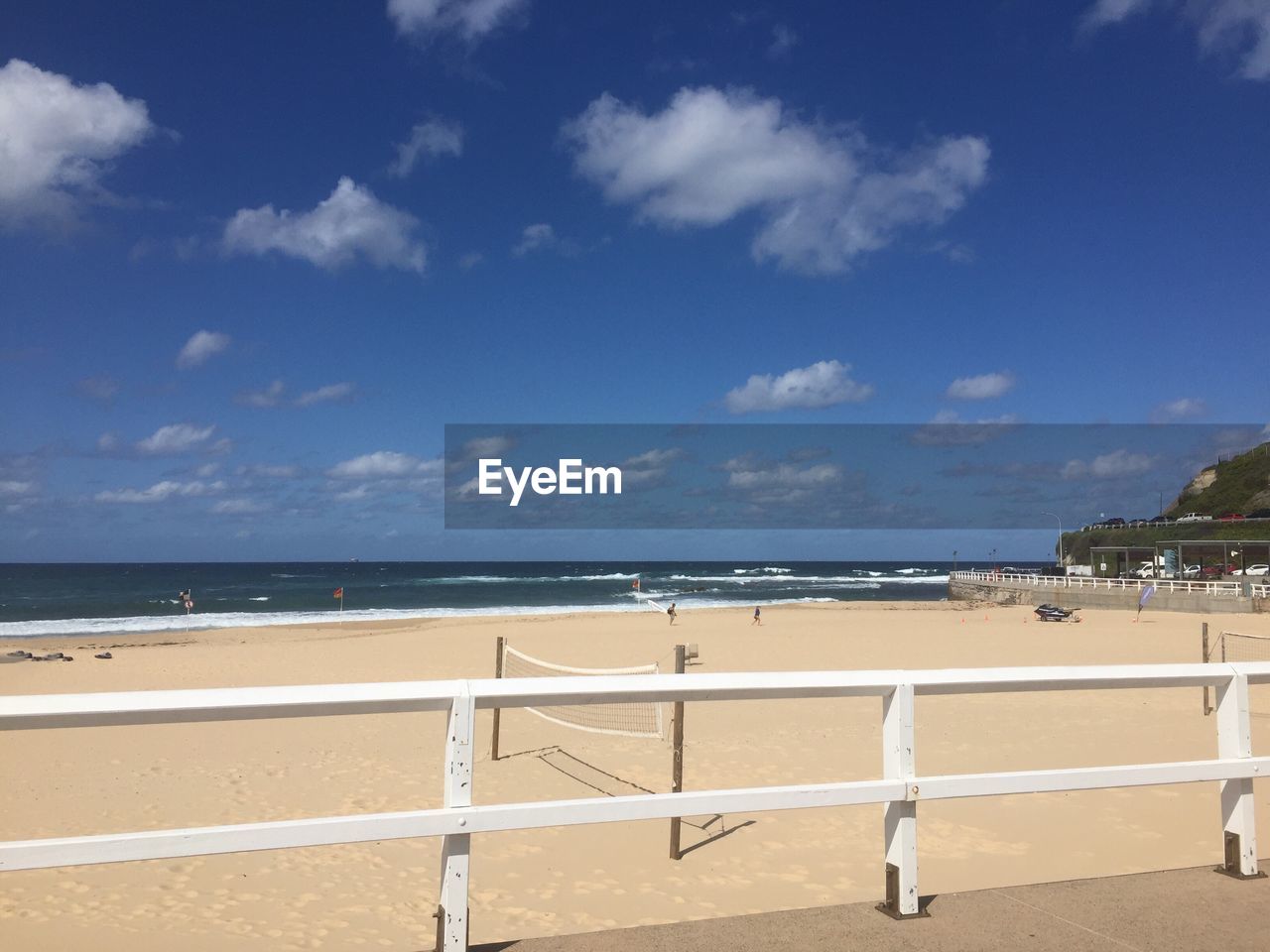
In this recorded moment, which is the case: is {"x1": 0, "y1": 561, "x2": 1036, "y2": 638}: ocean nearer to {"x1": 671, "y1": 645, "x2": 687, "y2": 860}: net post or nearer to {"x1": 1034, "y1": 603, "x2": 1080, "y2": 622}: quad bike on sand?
{"x1": 1034, "y1": 603, "x2": 1080, "y2": 622}: quad bike on sand

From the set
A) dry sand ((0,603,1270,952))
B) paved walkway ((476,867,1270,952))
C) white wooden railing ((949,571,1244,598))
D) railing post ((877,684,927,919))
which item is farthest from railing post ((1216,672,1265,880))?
white wooden railing ((949,571,1244,598))

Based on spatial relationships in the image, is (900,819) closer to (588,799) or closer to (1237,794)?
(588,799)

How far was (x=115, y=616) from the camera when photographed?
57.1 metres

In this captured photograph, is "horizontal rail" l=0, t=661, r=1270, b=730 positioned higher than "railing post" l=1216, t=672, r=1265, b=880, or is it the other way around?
"horizontal rail" l=0, t=661, r=1270, b=730

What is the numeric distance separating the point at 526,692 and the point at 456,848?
612mm

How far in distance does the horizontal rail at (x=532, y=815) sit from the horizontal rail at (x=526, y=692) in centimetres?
37

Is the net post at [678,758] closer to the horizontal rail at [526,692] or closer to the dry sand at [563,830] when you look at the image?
the dry sand at [563,830]

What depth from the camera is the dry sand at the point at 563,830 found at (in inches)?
248

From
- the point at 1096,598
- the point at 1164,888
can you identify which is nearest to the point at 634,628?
the point at 1096,598

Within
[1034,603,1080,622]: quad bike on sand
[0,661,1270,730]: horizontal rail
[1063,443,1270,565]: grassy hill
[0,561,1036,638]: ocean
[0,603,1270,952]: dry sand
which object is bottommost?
[0,561,1036,638]: ocean

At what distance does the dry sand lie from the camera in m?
6.30

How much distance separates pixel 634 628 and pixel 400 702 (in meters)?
40.0

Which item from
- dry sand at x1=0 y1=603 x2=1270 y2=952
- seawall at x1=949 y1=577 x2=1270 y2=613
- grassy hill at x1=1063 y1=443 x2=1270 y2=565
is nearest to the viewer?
dry sand at x1=0 y1=603 x2=1270 y2=952

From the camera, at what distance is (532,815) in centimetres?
344
